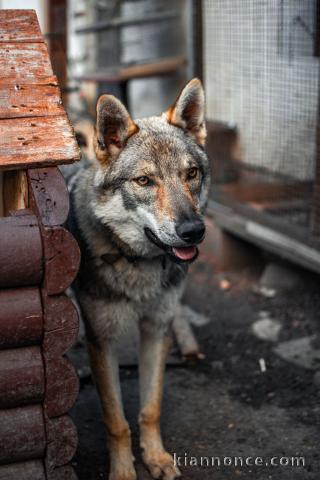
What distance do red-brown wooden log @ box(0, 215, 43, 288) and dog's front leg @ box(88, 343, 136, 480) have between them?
0.93 metres

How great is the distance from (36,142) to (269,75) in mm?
3751

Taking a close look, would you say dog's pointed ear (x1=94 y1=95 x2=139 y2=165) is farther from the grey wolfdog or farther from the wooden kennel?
the wooden kennel

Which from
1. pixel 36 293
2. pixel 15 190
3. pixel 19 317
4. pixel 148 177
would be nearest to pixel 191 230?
pixel 148 177

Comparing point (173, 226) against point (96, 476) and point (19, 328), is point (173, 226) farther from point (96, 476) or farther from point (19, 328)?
point (96, 476)

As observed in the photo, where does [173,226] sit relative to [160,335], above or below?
above

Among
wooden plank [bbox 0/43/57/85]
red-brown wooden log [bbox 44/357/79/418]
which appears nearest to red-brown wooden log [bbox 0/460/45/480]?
red-brown wooden log [bbox 44/357/79/418]

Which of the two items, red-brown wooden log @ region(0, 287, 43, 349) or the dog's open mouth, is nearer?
red-brown wooden log @ region(0, 287, 43, 349)

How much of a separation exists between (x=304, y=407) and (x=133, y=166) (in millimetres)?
2011

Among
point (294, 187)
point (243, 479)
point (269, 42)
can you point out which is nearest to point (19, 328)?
point (243, 479)

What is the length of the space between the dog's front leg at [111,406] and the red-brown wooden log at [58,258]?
869 mm

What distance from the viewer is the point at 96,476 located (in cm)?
368

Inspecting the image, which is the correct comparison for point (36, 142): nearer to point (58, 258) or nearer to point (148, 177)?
point (58, 258)

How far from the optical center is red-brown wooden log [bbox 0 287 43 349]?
9.66 feet

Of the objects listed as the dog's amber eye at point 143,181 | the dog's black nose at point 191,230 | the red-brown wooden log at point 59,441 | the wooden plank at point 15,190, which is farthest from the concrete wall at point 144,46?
the red-brown wooden log at point 59,441
